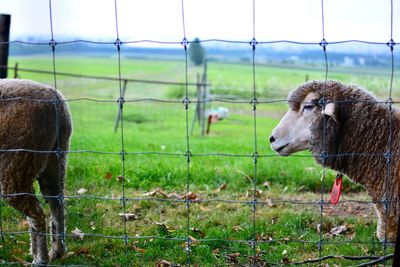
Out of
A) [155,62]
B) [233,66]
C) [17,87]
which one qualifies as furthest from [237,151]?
[155,62]

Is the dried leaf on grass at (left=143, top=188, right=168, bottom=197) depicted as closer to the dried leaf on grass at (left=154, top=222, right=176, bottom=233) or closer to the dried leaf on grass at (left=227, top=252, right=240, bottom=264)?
the dried leaf on grass at (left=154, top=222, right=176, bottom=233)

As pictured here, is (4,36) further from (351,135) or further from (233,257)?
(351,135)

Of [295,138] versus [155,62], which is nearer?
[295,138]

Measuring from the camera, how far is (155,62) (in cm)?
4578

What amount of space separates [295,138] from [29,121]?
2237 millimetres

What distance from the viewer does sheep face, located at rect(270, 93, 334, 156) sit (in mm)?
4898

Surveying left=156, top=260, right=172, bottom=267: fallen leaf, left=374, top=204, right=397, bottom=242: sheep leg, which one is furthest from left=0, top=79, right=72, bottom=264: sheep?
left=374, top=204, right=397, bottom=242: sheep leg

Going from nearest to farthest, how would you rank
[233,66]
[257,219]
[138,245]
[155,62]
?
[138,245] → [257,219] → [233,66] → [155,62]

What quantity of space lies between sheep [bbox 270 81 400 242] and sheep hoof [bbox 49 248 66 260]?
210 cm

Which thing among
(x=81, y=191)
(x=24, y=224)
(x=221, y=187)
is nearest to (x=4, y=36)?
(x=81, y=191)

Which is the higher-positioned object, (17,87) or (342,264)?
(17,87)

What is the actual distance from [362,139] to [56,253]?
2836 mm

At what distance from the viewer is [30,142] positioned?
473 centimetres

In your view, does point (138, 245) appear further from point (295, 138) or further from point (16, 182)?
point (295, 138)
